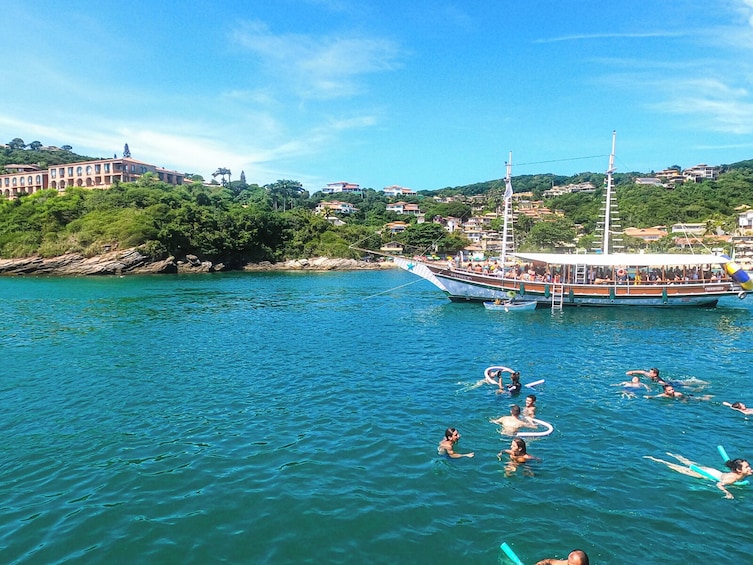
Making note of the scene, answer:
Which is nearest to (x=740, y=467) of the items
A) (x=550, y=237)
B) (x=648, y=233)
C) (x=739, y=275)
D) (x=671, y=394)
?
(x=671, y=394)

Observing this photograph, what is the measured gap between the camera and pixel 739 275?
1674 inches

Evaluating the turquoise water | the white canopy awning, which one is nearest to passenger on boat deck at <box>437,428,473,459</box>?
the turquoise water

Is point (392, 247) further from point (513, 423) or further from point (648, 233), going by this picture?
point (513, 423)

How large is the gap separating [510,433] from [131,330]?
89.7 ft

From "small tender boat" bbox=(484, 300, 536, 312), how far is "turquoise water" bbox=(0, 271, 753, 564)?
42.4 feet

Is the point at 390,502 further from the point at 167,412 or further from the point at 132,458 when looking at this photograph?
the point at 167,412

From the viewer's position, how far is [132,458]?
535 inches

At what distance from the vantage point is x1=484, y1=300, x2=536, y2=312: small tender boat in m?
43.2

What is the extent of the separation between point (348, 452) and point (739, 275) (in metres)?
43.1

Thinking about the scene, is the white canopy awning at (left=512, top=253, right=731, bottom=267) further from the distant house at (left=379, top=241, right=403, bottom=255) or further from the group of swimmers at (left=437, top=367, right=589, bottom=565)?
the distant house at (left=379, top=241, right=403, bottom=255)

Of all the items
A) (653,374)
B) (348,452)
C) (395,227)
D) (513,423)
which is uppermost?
(395,227)

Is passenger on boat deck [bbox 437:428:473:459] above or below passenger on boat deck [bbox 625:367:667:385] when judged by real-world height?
below

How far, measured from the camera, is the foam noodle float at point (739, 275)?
1673 inches

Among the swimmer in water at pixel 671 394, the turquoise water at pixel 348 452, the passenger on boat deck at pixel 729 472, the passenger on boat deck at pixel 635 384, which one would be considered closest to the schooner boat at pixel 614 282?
the turquoise water at pixel 348 452
